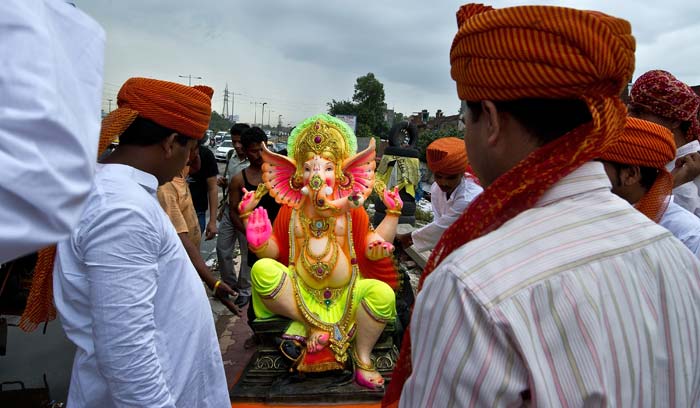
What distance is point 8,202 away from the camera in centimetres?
51

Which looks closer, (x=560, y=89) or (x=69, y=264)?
(x=560, y=89)

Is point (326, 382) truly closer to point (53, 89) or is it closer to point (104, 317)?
point (104, 317)

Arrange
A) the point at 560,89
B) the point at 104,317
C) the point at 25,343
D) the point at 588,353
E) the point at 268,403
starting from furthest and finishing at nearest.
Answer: the point at 25,343
the point at 268,403
the point at 104,317
the point at 560,89
the point at 588,353

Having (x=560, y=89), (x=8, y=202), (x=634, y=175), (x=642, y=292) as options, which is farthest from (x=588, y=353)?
(x=634, y=175)

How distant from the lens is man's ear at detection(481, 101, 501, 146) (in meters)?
0.99

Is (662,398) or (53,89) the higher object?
(53,89)

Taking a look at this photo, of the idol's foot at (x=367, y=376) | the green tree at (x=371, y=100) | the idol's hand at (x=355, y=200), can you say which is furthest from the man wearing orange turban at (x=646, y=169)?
the green tree at (x=371, y=100)

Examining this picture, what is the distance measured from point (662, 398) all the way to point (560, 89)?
2.14 ft

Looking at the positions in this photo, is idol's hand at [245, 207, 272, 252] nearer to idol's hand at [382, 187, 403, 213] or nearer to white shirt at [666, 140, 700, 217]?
idol's hand at [382, 187, 403, 213]

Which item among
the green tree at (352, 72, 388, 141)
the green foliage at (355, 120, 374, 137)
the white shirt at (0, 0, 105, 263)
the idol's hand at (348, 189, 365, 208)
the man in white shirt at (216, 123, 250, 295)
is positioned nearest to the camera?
the white shirt at (0, 0, 105, 263)

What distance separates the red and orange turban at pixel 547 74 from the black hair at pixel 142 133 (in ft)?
3.72

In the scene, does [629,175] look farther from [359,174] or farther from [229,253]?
[229,253]

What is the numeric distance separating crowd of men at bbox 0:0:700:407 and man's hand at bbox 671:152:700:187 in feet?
6.86

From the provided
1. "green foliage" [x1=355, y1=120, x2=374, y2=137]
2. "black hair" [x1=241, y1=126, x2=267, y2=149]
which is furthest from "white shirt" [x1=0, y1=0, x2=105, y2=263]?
"green foliage" [x1=355, y1=120, x2=374, y2=137]
